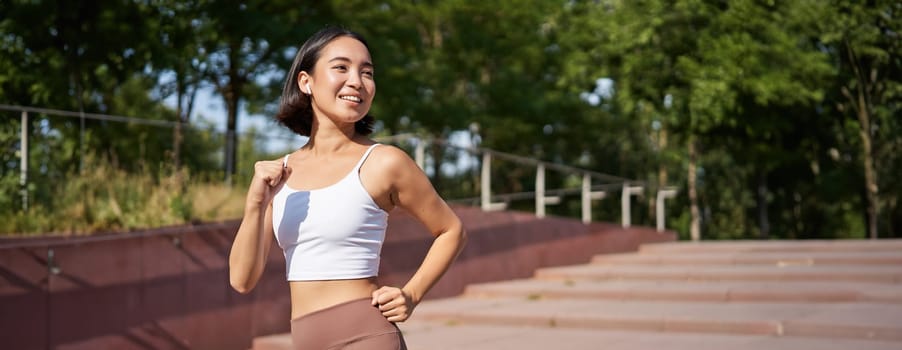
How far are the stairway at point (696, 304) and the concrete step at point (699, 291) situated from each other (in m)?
0.01

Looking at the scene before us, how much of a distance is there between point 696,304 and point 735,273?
196 centimetres

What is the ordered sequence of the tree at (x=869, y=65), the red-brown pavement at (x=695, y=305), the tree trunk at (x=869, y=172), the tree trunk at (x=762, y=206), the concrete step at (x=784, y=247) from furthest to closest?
the tree trunk at (x=762, y=206)
the tree trunk at (x=869, y=172)
the tree at (x=869, y=65)
the concrete step at (x=784, y=247)
the red-brown pavement at (x=695, y=305)

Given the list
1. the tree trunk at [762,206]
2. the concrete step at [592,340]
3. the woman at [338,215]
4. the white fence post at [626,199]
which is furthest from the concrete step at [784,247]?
the tree trunk at [762,206]

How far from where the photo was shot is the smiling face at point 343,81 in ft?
7.80

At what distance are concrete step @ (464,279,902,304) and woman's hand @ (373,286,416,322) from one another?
8.53 meters

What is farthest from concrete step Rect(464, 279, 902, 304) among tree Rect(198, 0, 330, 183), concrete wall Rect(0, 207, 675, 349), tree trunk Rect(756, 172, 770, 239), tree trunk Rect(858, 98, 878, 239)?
tree trunk Rect(756, 172, 770, 239)

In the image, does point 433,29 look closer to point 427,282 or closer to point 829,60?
point 829,60

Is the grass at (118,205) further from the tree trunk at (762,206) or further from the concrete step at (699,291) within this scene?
the tree trunk at (762,206)

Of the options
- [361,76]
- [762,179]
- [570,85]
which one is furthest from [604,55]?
[361,76]

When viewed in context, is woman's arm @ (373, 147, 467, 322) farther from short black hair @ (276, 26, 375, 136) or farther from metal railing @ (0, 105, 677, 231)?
metal railing @ (0, 105, 677, 231)

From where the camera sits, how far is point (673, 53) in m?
22.4

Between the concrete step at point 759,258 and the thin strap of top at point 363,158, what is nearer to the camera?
the thin strap of top at point 363,158

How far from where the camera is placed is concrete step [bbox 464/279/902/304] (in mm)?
9898

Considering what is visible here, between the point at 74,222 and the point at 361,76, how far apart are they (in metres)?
5.99
